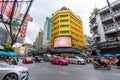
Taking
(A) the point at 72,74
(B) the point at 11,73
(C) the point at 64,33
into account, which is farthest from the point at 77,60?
(C) the point at 64,33

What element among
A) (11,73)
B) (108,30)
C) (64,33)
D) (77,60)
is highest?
(64,33)

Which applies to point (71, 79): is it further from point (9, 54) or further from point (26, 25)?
point (26, 25)

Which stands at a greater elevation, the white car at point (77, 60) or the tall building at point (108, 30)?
the tall building at point (108, 30)

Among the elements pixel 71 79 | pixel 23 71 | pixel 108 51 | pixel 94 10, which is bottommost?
pixel 71 79

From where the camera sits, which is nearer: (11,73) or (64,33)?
(11,73)

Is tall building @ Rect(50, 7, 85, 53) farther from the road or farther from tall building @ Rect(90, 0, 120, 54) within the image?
the road

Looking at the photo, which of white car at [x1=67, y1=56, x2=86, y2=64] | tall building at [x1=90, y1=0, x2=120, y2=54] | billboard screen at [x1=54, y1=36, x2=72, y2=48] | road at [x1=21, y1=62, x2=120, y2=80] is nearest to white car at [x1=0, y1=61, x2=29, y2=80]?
road at [x1=21, y1=62, x2=120, y2=80]

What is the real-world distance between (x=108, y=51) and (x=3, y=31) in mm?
31731

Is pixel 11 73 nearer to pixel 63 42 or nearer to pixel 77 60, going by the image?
pixel 77 60

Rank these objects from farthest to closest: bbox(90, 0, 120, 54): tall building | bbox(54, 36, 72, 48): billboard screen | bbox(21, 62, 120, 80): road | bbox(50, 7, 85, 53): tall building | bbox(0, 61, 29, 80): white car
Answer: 1. bbox(54, 36, 72, 48): billboard screen
2. bbox(50, 7, 85, 53): tall building
3. bbox(90, 0, 120, 54): tall building
4. bbox(21, 62, 120, 80): road
5. bbox(0, 61, 29, 80): white car

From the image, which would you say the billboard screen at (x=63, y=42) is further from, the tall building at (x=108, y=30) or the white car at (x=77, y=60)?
the white car at (x=77, y=60)

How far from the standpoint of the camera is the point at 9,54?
37219 millimetres

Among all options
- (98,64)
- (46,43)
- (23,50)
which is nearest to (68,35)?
(46,43)

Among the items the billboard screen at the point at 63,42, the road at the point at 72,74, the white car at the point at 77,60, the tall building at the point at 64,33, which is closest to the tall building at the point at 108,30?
the white car at the point at 77,60
